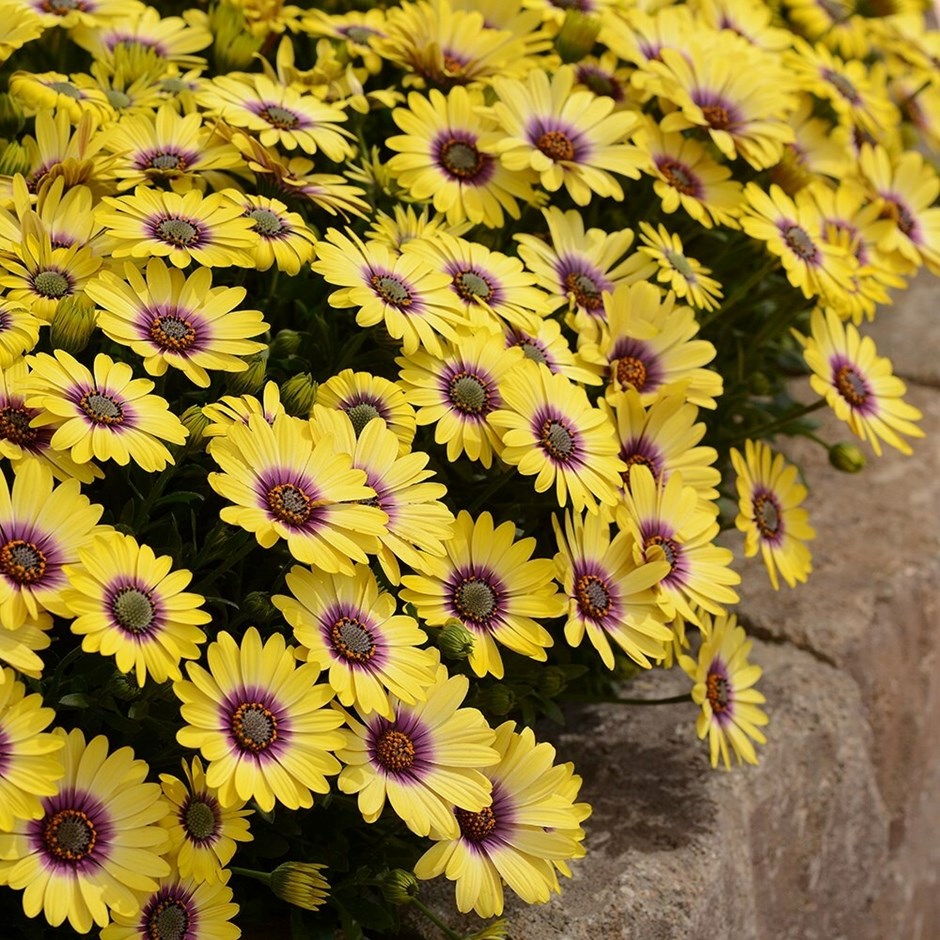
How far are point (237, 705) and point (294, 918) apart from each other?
27 cm

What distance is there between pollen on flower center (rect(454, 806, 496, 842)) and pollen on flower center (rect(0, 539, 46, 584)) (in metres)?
0.42

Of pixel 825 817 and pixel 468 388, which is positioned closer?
pixel 468 388

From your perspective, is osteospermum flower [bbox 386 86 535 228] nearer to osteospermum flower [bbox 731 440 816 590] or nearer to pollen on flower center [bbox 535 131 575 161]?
pollen on flower center [bbox 535 131 575 161]

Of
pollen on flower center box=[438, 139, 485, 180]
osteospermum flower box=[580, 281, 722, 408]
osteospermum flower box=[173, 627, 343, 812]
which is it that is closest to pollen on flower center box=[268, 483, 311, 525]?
osteospermum flower box=[173, 627, 343, 812]

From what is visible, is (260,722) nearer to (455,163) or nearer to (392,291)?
(392,291)

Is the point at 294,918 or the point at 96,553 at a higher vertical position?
the point at 96,553

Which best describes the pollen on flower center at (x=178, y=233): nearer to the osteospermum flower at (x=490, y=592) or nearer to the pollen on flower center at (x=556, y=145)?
the osteospermum flower at (x=490, y=592)

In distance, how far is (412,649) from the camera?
114 cm

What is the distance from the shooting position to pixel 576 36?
5.79 ft

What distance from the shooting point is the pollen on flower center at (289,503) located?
1118 millimetres

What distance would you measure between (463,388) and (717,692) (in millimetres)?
453

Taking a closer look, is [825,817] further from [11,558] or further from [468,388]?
[11,558]

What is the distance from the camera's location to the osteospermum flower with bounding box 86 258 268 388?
46.8 inches

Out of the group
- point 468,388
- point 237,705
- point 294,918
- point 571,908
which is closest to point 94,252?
point 468,388
